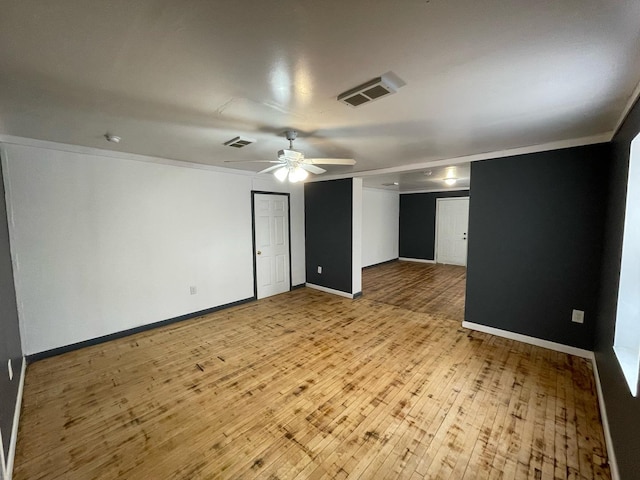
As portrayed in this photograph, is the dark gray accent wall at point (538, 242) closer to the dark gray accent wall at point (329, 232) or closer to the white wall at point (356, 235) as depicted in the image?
the white wall at point (356, 235)

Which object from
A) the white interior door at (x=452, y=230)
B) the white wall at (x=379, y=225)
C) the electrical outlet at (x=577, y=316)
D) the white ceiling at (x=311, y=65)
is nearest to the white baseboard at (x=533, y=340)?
the electrical outlet at (x=577, y=316)

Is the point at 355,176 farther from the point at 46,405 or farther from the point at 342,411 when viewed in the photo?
the point at 46,405

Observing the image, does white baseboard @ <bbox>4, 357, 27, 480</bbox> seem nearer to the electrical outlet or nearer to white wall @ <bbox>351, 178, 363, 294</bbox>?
white wall @ <bbox>351, 178, 363, 294</bbox>

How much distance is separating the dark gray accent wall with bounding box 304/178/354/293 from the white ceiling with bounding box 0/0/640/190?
248 cm

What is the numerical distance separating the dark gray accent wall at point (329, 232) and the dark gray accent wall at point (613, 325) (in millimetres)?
3255

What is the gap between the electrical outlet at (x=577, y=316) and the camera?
2.96 m

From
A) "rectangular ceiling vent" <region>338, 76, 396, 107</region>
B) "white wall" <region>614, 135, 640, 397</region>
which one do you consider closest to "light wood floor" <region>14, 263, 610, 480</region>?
"white wall" <region>614, 135, 640, 397</region>

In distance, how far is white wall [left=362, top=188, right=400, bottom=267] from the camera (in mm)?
7543

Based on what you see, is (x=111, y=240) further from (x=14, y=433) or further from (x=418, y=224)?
(x=418, y=224)

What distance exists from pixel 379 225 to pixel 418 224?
1391mm

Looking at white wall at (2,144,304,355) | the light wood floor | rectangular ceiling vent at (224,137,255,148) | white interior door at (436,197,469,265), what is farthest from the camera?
white interior door at (436,197,469,265)

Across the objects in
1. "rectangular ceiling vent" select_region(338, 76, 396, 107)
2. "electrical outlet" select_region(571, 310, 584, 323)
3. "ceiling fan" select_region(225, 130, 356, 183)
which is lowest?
"electrical outlet" select_region(571, 310, 584, 323)

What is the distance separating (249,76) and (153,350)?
126 inches

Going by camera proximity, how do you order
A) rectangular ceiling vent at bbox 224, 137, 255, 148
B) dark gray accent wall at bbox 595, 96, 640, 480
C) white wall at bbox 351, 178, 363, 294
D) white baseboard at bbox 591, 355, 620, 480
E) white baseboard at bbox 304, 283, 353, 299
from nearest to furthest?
1. dark gray accent wall at bbox 595, 96, 640, 480
2. white baseboard at bbox 591, 355, 620, 480
3. rectangular ceiling vent at bbox 224, 137, 255, 148
4. white wall at bbox 351, 178, 363, 294
5. white baseboard at bbox 304, 283, 353, 299
